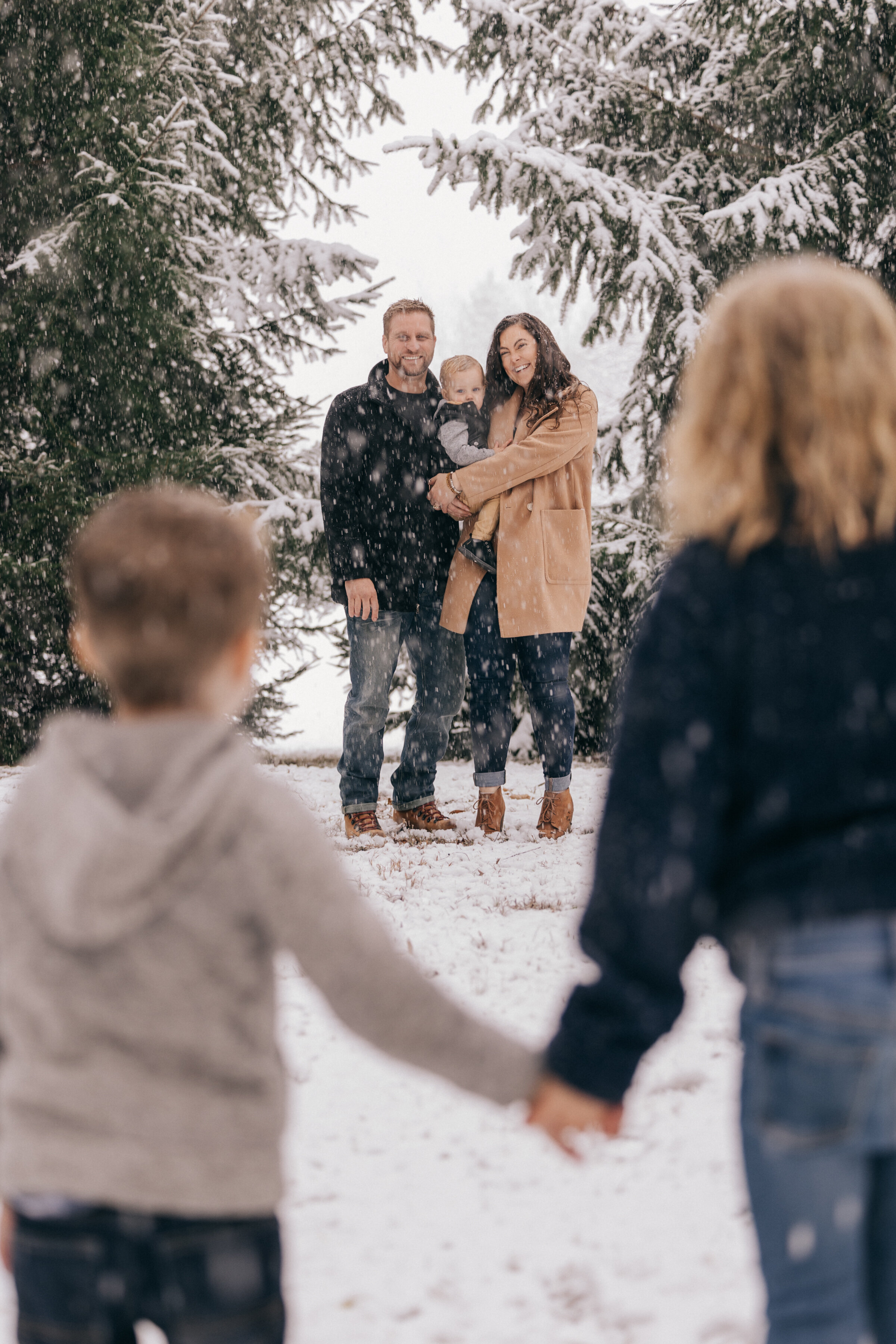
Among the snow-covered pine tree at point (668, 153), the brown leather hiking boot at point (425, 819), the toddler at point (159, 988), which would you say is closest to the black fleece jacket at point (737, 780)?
the toddler at point (159, 988)

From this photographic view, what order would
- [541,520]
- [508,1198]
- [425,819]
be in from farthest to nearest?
[425,819]
[541,520]
[508,1198]

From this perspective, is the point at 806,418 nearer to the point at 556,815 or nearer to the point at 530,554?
the point at 530,554

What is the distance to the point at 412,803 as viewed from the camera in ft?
19.2

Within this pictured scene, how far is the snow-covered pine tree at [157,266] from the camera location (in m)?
8.89

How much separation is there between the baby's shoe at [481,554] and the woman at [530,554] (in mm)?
44

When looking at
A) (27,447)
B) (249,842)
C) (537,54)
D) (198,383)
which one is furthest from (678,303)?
(249,842)

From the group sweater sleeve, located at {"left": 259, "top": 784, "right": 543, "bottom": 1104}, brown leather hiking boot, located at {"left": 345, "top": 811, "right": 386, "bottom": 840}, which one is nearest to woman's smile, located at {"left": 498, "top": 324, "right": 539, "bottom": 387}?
brown leather hiking boot, located at {"left": 345, "top": 811, "right": 386, "bottom": 840}

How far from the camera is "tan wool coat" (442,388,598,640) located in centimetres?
536

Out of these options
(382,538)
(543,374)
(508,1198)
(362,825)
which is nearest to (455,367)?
(543,374)

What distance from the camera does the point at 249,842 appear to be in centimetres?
125

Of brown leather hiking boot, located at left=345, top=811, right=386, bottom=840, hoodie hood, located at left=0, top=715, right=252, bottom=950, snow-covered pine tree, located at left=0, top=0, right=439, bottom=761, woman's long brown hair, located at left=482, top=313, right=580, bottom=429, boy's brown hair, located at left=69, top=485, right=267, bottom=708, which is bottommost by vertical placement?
brown leather hiking boot, located at left=345, top=811, right=386, bottom=840

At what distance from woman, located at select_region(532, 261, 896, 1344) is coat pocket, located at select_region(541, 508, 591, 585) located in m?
4.00

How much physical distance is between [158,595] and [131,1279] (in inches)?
32.5

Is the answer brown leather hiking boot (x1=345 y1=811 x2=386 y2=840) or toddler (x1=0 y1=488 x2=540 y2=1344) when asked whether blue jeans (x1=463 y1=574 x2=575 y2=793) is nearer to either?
brown leather hiking boot (x1=345 y1=811 x2=386 y2=840)
